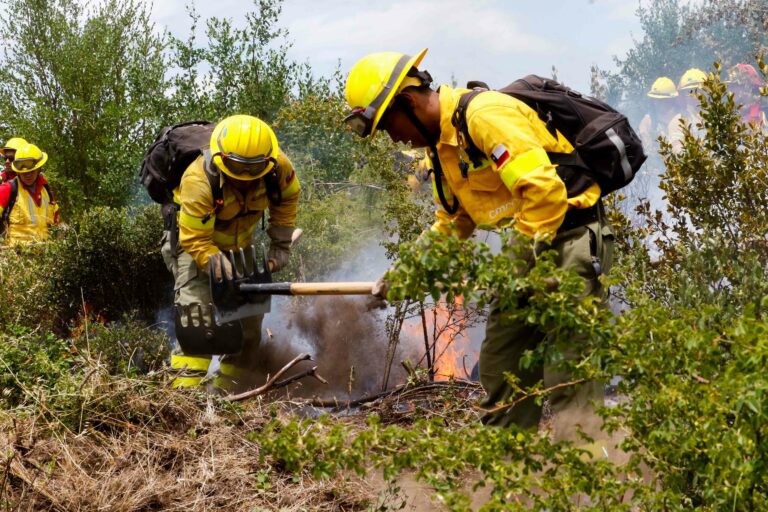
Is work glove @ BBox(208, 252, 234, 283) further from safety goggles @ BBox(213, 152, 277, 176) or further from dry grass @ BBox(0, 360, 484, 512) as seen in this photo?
dry grass @ BBox(0, 360, 484, 512)

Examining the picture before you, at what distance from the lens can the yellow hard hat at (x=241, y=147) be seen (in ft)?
18.3

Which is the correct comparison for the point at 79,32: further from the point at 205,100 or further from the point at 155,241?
the point at 155,241

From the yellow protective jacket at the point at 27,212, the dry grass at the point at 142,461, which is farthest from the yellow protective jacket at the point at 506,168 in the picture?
the yellow protective jacket at the point at 27,212

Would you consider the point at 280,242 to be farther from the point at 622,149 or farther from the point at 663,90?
the point at 663,90

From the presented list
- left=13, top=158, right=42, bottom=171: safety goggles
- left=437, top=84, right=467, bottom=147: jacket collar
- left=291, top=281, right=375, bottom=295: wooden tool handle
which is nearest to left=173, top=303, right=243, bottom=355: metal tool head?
left=291, top=281, right=375, bottom=295: wooden tool handle

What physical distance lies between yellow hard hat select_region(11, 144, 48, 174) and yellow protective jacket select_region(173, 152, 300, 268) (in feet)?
14.9

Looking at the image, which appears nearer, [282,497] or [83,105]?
[282,497]

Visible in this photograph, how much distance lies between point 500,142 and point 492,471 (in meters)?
1.46

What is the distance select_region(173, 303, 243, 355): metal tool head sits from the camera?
19.2 feet

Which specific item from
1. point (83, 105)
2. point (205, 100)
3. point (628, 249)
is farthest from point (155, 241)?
point (628, 249)

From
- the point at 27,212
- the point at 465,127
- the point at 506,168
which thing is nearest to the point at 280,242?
the point at 465,127

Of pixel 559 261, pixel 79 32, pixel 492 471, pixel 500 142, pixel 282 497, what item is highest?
pixel 79 32

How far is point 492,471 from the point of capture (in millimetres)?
2102

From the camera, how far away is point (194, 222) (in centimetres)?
570
